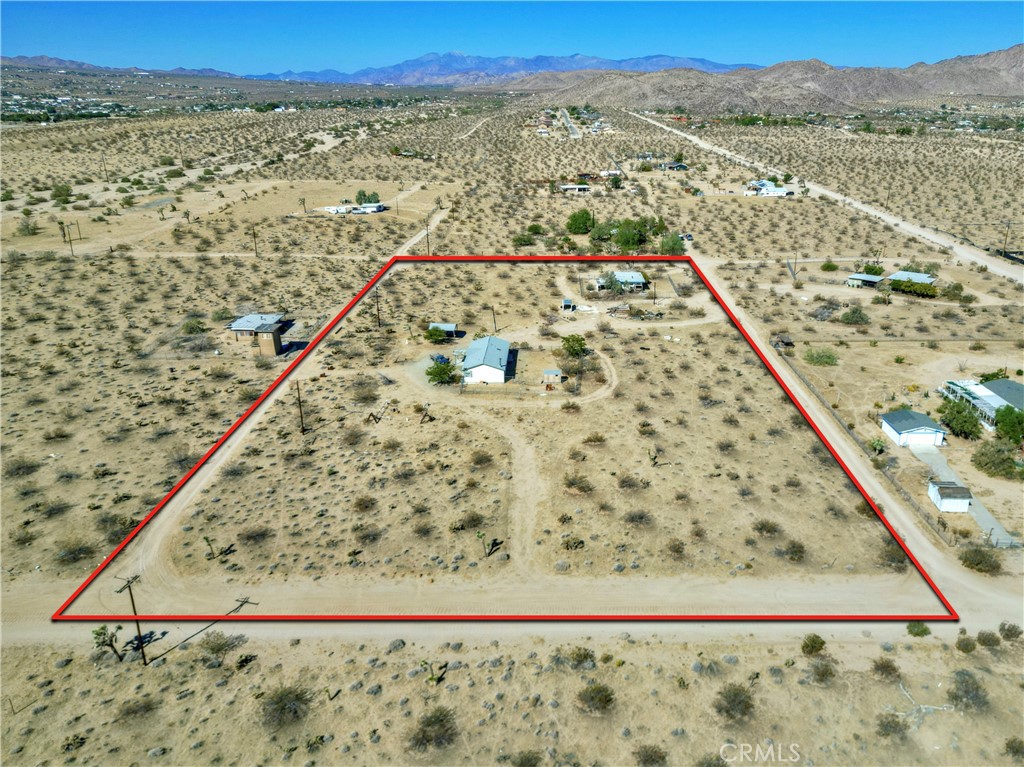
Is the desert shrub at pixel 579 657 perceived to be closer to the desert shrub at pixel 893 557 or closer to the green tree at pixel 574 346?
the desert shrub at pixel 893 557

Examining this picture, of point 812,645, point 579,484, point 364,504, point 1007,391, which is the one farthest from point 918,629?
point 364,504

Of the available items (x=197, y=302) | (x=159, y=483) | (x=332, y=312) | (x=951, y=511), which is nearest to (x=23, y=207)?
(x=197, y=302)

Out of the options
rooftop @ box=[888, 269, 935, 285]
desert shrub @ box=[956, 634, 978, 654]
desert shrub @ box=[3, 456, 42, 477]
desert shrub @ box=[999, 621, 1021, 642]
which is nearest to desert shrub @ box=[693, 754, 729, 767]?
desert shrub @ box=[956, 634, 978, 654]

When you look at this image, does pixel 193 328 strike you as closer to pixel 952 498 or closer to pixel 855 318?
pixel 952 498

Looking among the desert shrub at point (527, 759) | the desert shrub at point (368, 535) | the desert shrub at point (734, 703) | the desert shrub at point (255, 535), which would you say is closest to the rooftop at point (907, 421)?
the desert shrub at point (734, 703)

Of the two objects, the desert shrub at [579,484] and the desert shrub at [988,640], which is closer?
the desert shrub at [988,640]

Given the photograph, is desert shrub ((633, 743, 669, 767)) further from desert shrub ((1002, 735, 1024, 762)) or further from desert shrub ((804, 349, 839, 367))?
desert shrub ((804, 349, 839, 367))
